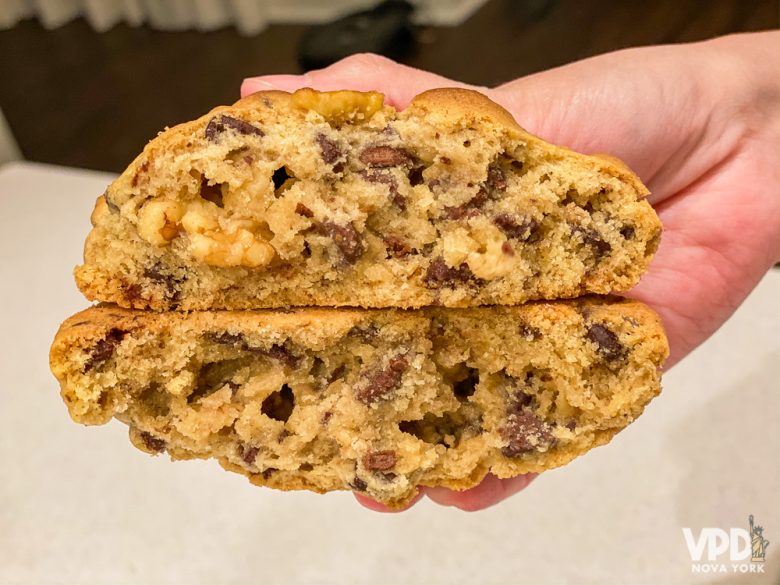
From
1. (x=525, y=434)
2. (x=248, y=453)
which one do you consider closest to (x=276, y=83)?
(x=248, y=453)

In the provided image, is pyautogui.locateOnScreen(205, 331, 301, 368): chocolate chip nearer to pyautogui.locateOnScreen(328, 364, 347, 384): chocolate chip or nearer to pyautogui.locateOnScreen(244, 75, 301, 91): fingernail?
pyautogui.locateOnScreen(328, 364, 347, 384): chocolate chip

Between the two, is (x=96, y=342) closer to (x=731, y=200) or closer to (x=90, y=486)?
(x=90, y=486)

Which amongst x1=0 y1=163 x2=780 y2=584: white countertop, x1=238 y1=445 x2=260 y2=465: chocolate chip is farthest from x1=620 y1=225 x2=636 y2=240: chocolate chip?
x1=0 y1=163 x2=780 y2=584: white countertop

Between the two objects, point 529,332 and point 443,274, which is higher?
point 443,274

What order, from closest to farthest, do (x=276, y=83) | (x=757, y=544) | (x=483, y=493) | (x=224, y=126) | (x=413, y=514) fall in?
(x=224, y=126)
(x=276, y=83)
(x=483, y=493)
(x=757, y=544)
(x=413, y=514)

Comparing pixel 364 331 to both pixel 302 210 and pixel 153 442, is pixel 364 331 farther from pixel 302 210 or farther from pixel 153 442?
pixel 153 442

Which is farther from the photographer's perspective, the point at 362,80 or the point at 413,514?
the point at 413,514

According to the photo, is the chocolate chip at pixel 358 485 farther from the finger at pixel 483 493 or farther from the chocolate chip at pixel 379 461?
the finger at pixel 483 493
